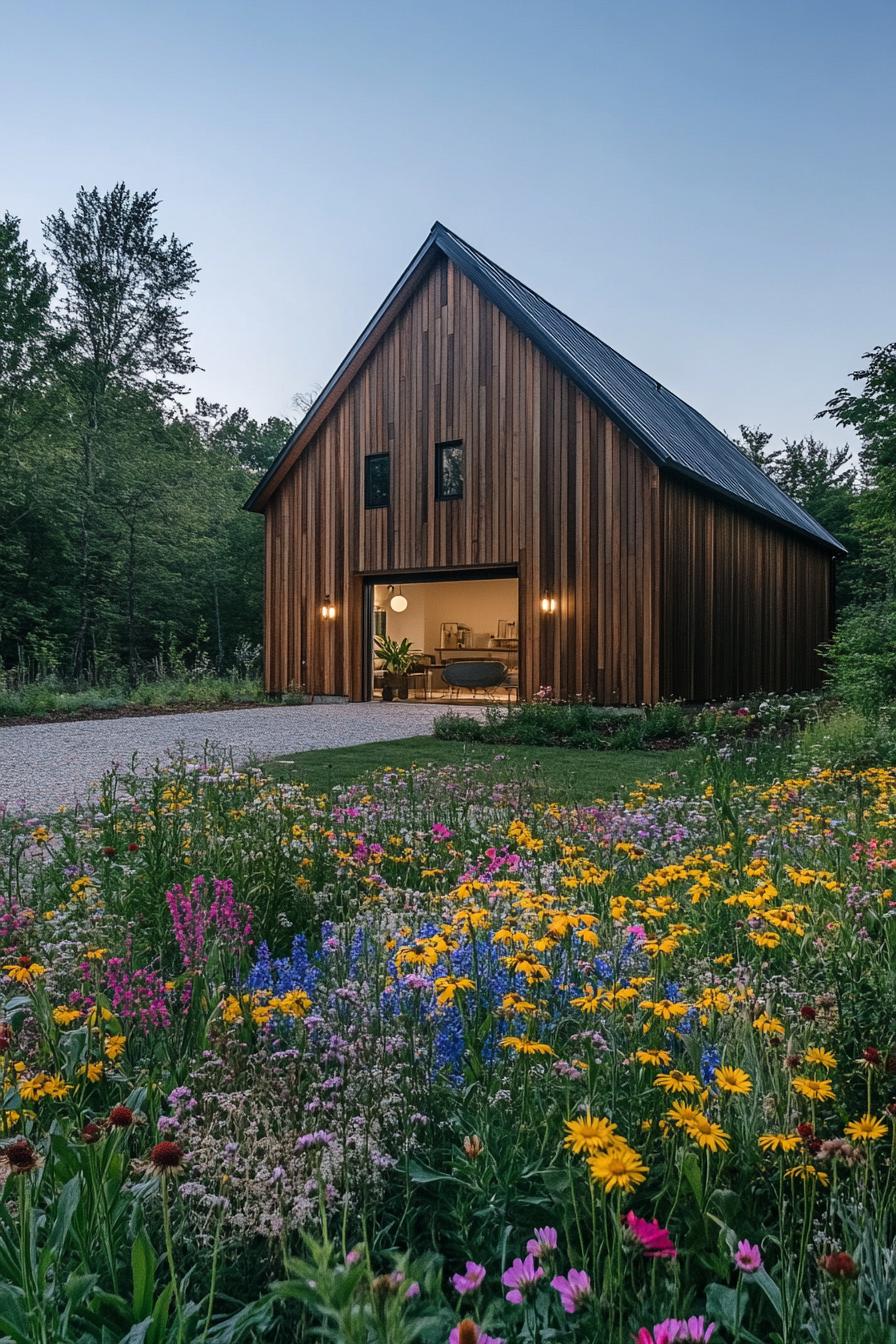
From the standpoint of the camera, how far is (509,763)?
25.9ft

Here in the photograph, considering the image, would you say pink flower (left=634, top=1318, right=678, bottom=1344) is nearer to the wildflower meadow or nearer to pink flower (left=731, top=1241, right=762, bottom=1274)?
the wildflower meadow

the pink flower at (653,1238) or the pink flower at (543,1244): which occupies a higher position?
the pink flower at (653,1238)

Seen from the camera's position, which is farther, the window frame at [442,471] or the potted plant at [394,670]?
the potted plant at [394,670]

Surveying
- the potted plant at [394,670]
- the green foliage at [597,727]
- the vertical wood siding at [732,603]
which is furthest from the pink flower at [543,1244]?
the potted plant at [394,670]

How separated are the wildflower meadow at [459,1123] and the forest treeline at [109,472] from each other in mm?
17913

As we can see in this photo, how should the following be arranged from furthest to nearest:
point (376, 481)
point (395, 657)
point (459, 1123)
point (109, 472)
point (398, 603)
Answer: point (109, 472)
point (398, 603)
point (395, 657)
point (376, 481)
point (459, 1123)

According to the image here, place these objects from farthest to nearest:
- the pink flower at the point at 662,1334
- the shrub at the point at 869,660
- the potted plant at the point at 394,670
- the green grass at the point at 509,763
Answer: the potted plant at the point at 394,670 → the shrub at the point at 869,660 → the green grass at the point at 509,763 → the pink flower at the point at 662,1334

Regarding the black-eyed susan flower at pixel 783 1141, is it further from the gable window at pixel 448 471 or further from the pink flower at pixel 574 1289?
the gable window at pixel 448 471

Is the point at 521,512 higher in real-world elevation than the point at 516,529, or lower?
higher

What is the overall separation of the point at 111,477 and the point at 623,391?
15025mm

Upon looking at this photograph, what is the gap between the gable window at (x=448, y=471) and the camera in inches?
581

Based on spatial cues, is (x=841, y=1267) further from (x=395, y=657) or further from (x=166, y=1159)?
(x=395, y=657)

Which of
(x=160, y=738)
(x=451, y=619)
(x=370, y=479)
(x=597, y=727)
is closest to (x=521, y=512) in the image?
(x=370, y=479)

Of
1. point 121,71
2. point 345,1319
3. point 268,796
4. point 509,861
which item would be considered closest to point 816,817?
point 509,861
